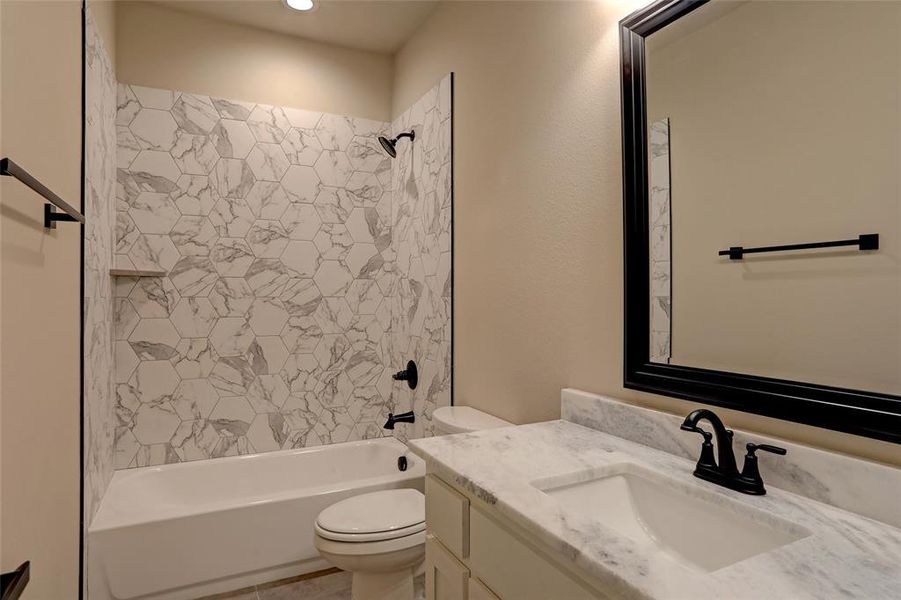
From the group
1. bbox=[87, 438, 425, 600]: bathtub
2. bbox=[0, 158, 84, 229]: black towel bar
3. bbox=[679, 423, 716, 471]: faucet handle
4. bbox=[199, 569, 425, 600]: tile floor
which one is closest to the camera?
bbox=[0, 158, 84, 229]: black towel bar

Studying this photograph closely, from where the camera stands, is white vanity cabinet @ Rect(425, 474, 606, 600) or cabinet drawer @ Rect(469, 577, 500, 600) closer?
white vanity cabinet @ Rect(425, 474, 606, 600)

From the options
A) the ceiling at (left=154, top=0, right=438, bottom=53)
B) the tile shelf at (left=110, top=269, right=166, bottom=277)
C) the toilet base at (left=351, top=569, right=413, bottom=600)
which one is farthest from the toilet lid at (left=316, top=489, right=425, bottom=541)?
the ceiling at (left=154, top=0, right=438, bottom=53)

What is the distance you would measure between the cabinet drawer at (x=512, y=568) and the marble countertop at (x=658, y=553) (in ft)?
0.14

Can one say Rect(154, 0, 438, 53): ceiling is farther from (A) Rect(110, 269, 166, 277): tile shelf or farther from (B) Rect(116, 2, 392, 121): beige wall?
(A) Rect(110, 269, 166, 277): tile shelf

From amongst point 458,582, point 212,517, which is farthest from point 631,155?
point 212,517

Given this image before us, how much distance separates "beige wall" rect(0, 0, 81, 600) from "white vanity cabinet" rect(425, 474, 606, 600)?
0.92 m

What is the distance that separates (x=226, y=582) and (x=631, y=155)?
7.69ft

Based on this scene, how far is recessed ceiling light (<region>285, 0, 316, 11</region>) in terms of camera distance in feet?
8.39

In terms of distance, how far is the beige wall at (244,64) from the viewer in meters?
2.61

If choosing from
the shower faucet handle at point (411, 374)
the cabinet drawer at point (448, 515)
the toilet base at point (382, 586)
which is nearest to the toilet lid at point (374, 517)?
the toilet base at point (382, 586)

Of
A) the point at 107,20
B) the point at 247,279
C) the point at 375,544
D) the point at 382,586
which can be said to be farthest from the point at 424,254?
the point at 107,20

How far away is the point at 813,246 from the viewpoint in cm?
100

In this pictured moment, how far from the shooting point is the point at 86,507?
6.14ft

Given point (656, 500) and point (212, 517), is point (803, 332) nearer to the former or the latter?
point (656, 500)
